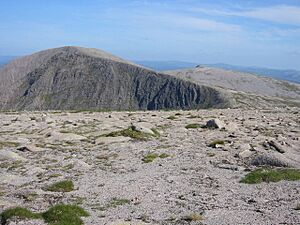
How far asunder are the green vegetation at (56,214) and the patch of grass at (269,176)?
10388 mm

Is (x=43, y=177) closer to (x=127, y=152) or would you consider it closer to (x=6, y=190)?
(x=6, y=190)

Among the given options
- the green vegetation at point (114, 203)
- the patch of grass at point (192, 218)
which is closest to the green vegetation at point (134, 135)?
the green vegetation at point (114, 203)

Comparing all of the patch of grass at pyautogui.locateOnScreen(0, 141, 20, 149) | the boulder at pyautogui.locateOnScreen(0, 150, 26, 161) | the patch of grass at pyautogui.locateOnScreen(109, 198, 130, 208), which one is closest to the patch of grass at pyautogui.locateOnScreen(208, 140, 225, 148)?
the patch of grass at pyautogui.locateOnScreen(109, 198, 130, 208)

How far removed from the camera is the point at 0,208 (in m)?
19.5

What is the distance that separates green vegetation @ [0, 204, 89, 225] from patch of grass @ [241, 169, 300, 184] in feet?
34.1

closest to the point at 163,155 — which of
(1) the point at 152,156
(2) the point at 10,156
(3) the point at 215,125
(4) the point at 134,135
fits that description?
(1) the point at 152,156

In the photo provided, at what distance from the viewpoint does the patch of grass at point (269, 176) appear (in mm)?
23844

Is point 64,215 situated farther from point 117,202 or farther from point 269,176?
point 269,176

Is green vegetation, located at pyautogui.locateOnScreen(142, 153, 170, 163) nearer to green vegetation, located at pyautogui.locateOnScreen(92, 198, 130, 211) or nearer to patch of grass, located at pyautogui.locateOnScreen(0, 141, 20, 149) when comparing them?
green vegetation, located at pyautogui.locateOnScreen(92, 198, 130, 211)

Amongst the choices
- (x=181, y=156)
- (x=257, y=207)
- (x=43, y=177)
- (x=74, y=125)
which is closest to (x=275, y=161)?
(x=181, y=156)

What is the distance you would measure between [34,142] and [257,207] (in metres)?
24.8

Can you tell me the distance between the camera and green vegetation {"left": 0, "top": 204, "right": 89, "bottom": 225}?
17.5 meters

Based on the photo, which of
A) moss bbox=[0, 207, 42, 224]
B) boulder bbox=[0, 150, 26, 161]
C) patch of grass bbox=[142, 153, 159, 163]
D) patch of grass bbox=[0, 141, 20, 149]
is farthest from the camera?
patch of grass bbox=[0, 141, 20, 149]

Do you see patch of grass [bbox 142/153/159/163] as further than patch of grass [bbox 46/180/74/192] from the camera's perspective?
Yes
